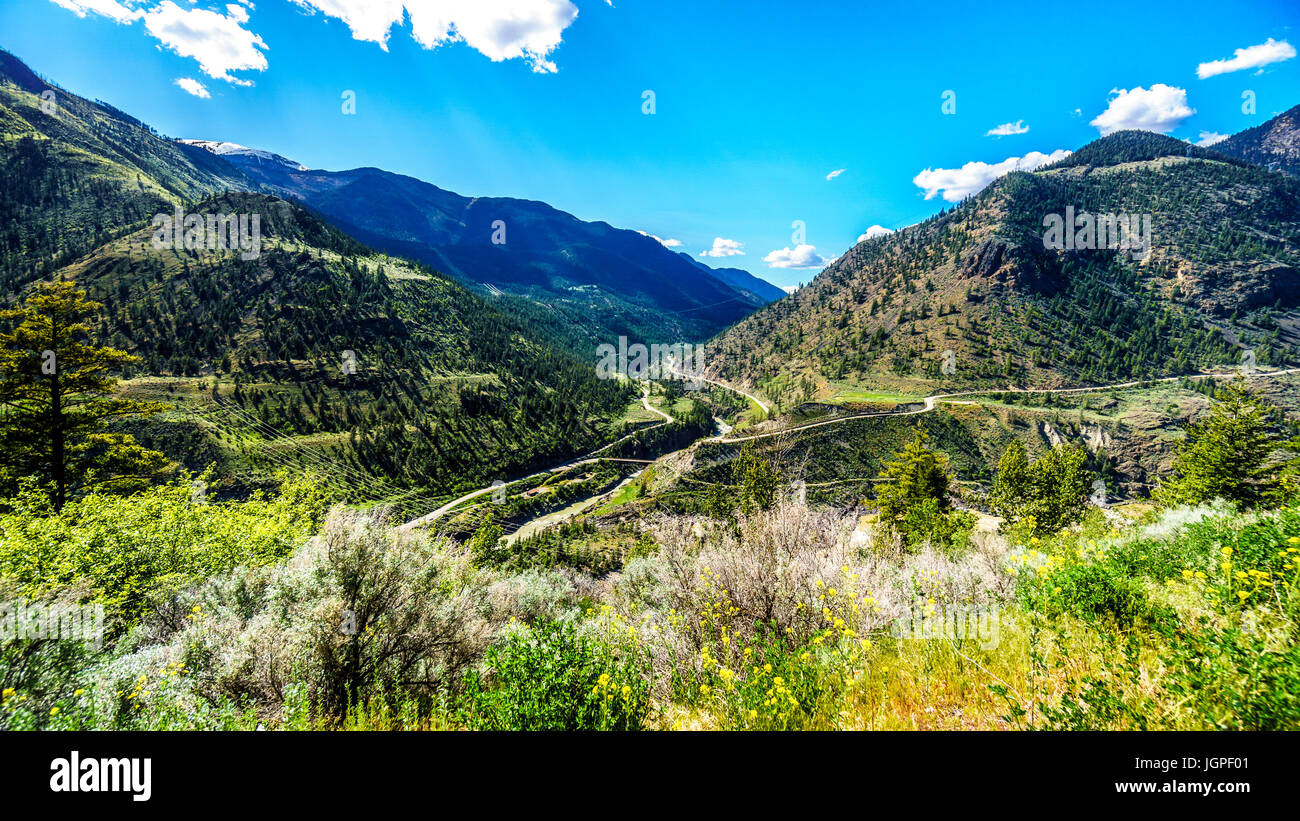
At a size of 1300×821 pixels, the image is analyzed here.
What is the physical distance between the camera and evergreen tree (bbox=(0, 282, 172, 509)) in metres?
16.2

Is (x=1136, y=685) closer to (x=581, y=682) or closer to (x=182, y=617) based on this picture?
(x=581, y=682)

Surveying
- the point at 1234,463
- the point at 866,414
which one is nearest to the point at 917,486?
the point at 1234,463

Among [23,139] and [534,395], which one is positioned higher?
[23,139]

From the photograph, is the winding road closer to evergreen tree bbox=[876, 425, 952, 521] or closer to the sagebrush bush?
evergreen tree bbox=[876, 425, 952, 521]

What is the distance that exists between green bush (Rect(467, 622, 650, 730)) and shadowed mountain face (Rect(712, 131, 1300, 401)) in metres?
103

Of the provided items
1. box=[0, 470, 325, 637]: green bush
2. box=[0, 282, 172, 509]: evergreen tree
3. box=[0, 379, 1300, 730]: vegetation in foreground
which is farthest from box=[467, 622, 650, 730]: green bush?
box=[0, 282, 172, 509]: evergreen tree

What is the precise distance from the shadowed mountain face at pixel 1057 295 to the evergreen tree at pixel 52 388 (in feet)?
336

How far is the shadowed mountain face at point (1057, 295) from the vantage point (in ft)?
327

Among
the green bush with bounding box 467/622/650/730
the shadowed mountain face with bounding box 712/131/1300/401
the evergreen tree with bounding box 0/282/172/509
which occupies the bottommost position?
the green bush with bounding box 467/622/650/730

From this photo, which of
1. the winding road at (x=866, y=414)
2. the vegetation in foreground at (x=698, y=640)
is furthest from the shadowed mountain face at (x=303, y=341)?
the vegetation in foreground at (x=698, y=640)

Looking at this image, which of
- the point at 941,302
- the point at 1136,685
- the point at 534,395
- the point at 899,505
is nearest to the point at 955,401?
the point at 941,302
